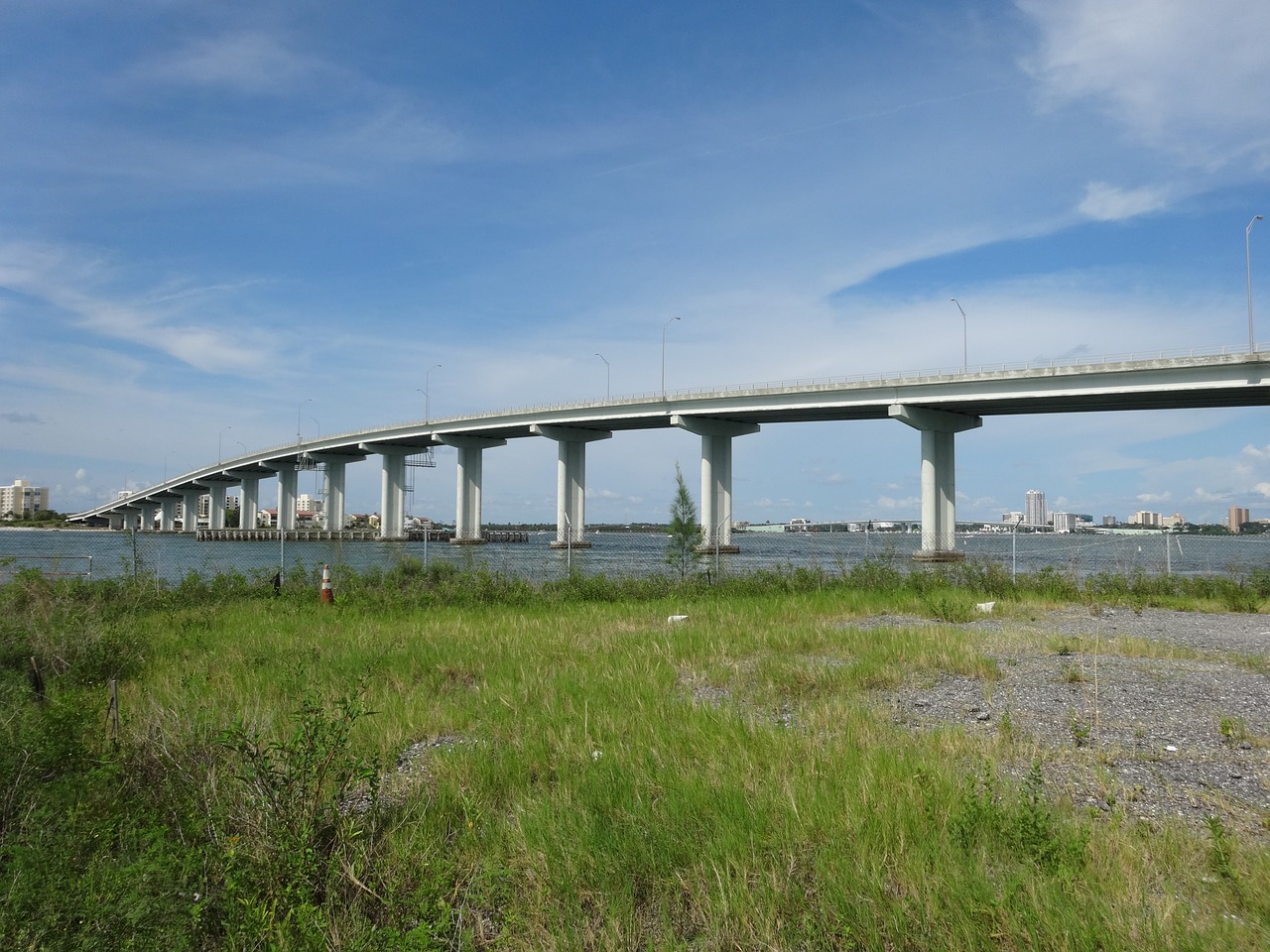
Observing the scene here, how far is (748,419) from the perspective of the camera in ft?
188

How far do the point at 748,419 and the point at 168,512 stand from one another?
10905 centimetres

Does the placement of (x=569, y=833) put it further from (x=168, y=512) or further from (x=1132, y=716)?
(x=168, y=512)

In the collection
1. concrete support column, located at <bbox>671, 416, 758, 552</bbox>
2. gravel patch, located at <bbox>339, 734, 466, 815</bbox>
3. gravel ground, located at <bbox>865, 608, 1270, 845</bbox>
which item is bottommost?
gravel patch, located at <bbox>339, 734, 466, 815</bbox>

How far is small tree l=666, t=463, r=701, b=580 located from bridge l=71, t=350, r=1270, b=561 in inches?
23.8

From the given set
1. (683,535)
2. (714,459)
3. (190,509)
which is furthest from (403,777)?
(190,509)

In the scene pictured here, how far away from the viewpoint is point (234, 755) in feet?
15.1

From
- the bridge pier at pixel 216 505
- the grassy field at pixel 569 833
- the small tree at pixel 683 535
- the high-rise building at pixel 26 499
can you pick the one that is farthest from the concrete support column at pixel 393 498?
the high-rise building at pixel 26 499

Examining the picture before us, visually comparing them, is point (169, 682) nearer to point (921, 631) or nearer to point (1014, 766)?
point (1014, 766)

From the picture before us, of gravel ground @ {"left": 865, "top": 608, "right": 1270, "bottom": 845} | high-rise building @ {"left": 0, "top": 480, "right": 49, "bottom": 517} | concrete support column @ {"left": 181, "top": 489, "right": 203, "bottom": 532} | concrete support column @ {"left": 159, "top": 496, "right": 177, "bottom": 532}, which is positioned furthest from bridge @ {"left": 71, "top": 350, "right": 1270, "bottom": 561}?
high-rise building @ {"left": 0, "top": 480, "right": 49, "bottom": 517}

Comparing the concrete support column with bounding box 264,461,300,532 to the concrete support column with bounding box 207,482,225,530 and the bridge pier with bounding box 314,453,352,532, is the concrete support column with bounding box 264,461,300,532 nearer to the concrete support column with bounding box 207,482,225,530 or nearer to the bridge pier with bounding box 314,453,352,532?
the bridge pier with bounding box 314,453,352,532

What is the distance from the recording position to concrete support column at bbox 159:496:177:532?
12103cm

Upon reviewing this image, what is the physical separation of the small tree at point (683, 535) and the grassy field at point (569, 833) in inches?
466

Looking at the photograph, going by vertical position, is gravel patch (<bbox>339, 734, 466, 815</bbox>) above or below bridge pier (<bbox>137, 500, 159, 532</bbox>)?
below

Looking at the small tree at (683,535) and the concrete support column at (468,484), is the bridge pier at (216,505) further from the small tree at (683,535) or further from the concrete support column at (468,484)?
the small tree at (683,535)
